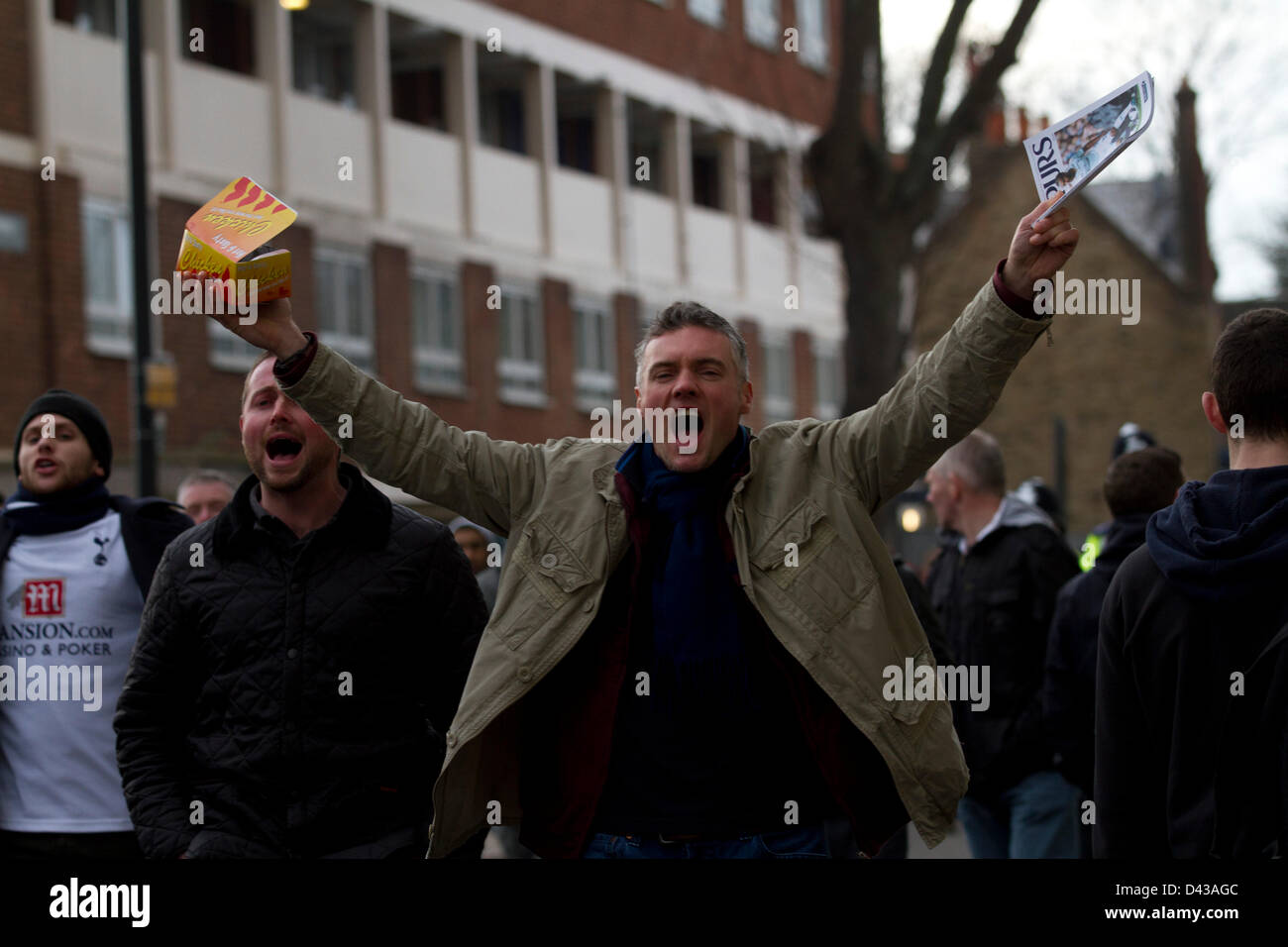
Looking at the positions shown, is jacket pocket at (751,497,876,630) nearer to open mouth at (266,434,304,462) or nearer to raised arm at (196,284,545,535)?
raised arm at (196,284,545,535)

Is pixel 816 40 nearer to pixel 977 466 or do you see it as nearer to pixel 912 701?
pixel 977 466

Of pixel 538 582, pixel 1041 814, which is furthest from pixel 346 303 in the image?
pixel 538 582

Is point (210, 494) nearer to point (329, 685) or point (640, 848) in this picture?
point (329, 685)

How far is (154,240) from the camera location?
23.5 meters

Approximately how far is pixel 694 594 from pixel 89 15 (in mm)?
20824

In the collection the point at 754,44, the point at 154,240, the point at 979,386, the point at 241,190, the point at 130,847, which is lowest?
the point at 130,847

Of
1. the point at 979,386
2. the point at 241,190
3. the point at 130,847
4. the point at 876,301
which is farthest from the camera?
the point at 876,301

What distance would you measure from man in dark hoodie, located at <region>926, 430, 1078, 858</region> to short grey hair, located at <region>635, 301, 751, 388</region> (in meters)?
3.45

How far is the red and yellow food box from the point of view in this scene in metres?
4.01

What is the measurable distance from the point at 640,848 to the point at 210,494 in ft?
16.3

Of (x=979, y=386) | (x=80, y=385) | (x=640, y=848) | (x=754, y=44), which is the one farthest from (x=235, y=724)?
(x=754, y=44)

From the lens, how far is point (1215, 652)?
12.7 feet

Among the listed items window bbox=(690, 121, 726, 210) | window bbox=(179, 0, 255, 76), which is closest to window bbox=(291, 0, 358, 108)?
window bbox=(179, 0, 255, 76)

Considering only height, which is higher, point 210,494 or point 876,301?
point 876,301
